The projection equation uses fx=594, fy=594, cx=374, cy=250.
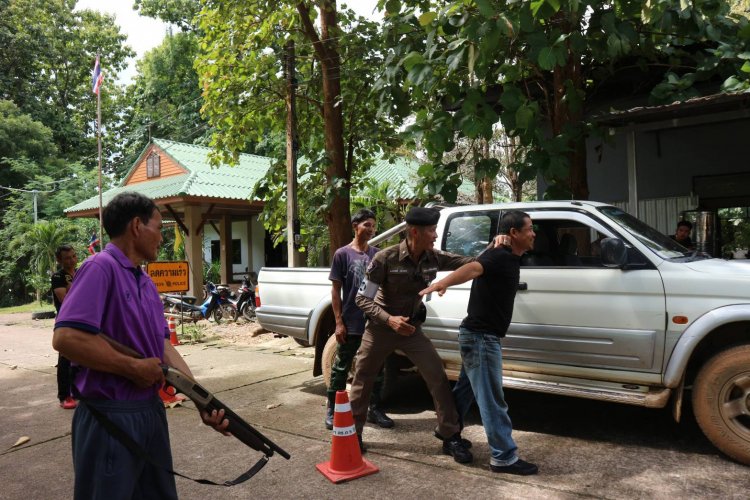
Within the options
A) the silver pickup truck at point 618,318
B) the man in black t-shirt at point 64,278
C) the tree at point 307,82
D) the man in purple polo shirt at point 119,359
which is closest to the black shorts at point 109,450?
the man in purple polo shirt at point 119,359

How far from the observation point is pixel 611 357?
4469mm

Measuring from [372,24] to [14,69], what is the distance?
33749 millimetres

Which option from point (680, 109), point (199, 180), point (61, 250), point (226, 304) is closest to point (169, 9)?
point (199, 180)

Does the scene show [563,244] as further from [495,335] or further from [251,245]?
[251,245]

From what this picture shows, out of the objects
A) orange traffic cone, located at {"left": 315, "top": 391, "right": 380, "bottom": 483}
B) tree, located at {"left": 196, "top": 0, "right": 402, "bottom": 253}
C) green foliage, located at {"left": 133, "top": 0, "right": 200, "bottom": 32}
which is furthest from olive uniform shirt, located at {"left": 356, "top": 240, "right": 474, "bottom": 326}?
green foliage, located at {"left": 133, "top": 0, "right": 200, "bottom": 32}

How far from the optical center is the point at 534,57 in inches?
238

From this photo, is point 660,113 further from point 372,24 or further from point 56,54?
point 56,54

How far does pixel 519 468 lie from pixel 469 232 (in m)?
2.14

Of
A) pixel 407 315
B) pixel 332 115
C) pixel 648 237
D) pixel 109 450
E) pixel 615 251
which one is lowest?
pixel 109 450

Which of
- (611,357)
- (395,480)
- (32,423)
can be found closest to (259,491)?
(395,480)

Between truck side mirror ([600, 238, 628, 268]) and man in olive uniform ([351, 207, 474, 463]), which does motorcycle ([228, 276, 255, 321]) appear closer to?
man in olive uniform ([351, 207, 474, 463])

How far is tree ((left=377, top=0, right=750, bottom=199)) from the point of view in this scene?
5.67 metres

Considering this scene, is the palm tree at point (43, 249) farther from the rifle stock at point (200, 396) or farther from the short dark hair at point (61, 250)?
the rifle stock at point (200, 396)

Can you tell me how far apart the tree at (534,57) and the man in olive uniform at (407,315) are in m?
2.29
